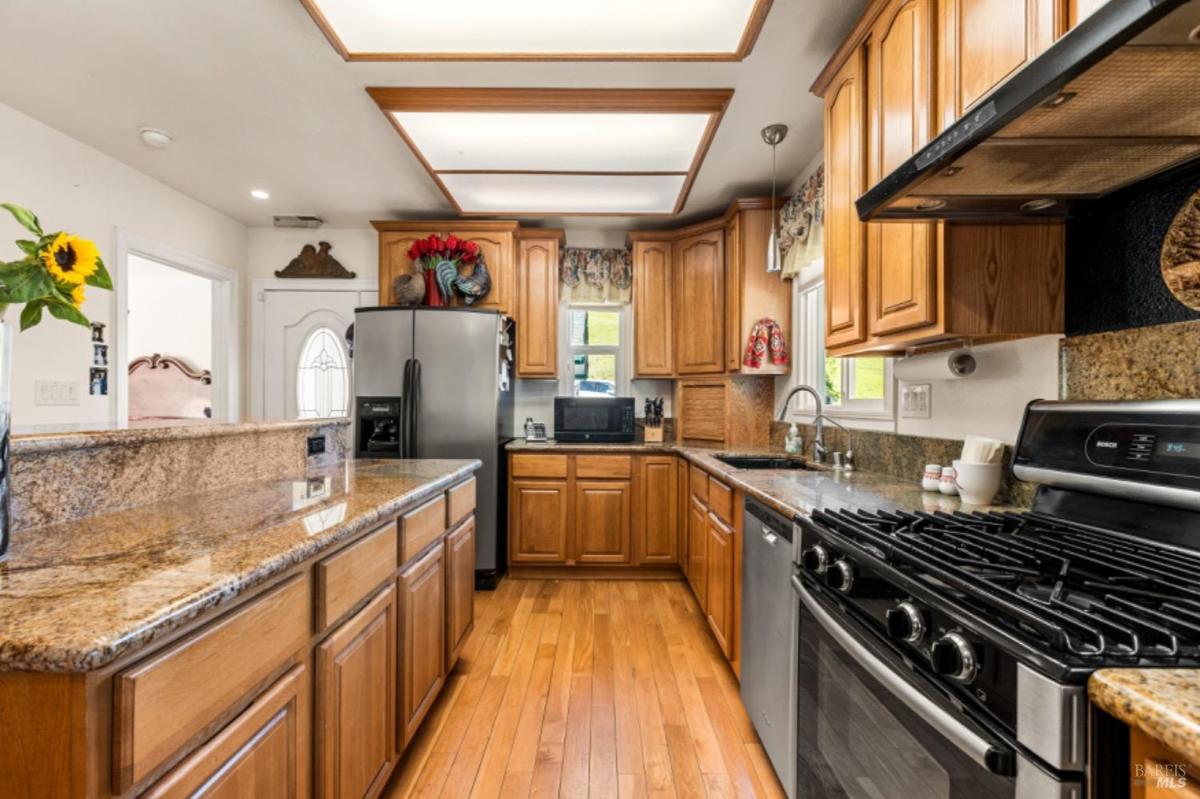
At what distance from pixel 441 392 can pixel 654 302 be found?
158cm

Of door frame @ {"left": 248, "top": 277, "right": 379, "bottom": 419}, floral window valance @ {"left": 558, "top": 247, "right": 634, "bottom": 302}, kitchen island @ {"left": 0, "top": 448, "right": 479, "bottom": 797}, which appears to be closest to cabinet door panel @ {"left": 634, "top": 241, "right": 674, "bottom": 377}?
floral window valance @ {"left": 558, "top": 247, "right": 634, "bottom": 302}

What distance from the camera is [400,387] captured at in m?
3.30

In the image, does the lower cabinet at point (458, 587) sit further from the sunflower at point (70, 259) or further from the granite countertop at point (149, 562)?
the sunflower at point (70, 259)

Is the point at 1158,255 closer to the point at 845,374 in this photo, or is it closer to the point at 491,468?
the point at 845,374

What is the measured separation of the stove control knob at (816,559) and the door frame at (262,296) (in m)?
3.67

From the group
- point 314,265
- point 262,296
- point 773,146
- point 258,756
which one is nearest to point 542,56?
point 773,146

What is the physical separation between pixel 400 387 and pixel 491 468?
2.48 ft

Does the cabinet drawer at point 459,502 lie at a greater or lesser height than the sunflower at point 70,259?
lesser

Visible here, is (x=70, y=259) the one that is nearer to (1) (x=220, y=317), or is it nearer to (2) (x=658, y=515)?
(2) (x=658, y=515)

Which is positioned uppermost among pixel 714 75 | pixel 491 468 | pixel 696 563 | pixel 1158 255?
pixel 714 75

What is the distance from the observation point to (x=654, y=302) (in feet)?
12.4

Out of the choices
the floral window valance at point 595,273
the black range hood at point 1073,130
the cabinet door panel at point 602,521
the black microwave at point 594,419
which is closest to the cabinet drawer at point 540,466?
the cabinet door panel at point 602,521

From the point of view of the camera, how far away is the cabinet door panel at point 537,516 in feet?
11.2

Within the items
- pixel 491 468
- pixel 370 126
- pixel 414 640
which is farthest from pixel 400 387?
pixel 414 640
